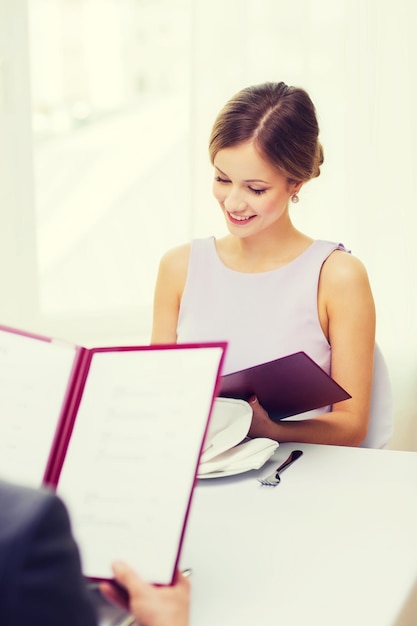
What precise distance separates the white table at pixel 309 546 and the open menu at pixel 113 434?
0.44ft

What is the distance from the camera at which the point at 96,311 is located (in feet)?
8.86

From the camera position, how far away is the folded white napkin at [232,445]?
3.89 feet

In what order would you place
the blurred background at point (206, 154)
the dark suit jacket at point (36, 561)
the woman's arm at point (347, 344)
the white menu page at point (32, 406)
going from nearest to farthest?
the dark suit jacket at point (36, 561), the white menu page at point (32, 406), the woman's arm at point (347, 344), the blurred background at point (206, 154)

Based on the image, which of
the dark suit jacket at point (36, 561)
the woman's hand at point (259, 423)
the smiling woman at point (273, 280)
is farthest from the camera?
the smiling woman at point (273, 280)

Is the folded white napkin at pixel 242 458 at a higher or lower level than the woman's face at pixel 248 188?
lower

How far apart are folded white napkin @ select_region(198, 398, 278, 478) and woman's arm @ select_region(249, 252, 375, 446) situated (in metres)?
0.19

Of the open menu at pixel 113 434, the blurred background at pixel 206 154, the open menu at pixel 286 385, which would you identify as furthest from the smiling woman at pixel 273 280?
the open menu at pixel 113 434

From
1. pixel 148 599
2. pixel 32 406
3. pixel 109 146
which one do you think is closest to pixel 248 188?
pixel 32 406

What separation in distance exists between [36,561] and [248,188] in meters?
1.36

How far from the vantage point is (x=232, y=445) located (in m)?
1.21

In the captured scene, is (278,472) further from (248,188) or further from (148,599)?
(248,188)

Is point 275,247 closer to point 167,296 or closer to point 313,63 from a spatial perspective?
point 167,296

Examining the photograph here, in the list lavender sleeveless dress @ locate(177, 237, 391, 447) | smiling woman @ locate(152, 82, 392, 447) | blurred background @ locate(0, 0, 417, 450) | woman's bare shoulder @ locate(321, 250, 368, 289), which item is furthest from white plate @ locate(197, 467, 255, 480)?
blurred background @ locate(0, 0, 417, 450)

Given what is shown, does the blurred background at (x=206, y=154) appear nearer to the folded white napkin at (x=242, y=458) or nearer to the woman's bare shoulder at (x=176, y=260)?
the woman's bare shoulder at (x=176, y=260)
